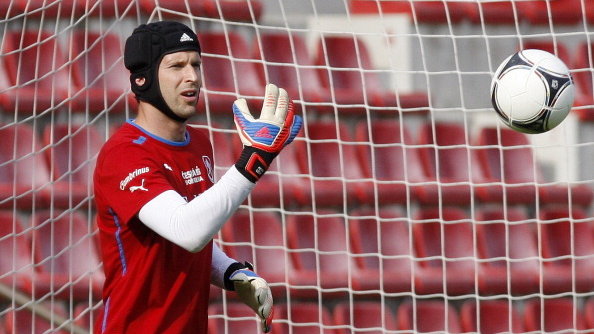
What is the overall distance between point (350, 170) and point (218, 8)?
1172 mm

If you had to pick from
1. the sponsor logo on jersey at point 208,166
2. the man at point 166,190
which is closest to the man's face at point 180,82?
the man at point 166,190

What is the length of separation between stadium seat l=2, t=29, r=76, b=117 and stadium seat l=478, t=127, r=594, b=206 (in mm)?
2433

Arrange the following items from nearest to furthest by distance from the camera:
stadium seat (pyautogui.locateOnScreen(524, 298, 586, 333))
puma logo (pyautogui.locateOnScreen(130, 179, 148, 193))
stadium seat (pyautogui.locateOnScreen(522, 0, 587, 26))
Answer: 1. puma logo (pyautogui.locateOnScreen(130, 179, 148, 193))
2. stadium seat (pyautogui.locateOnScreen(524, 298, 586, 333))
3. stadium seat (pyautogui.locateOnScreen(522, 0, 587, 26))

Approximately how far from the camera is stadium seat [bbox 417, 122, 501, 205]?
544 centimetres

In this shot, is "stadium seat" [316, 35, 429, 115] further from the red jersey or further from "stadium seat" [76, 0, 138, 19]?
the red jersey

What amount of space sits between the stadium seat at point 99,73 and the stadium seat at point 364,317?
157 cm

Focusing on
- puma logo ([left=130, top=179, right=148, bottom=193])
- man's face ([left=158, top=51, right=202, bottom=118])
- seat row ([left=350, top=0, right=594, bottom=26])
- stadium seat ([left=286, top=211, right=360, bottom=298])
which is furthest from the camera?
seat row ([left=350, top=0, right=594, bottom=26])

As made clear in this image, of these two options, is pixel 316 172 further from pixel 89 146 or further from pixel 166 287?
pixel 166 287

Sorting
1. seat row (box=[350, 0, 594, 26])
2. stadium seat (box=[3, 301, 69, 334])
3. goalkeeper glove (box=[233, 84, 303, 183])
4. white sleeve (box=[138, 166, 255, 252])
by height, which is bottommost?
stadium seat (box=[3, 301, 69, 334])

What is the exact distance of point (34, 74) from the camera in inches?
208

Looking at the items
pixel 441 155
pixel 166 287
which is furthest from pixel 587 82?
pixel 166 287

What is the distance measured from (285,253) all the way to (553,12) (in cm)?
219

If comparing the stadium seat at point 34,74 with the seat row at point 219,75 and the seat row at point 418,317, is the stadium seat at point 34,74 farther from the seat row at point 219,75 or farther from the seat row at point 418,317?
the seat row at point 418,317

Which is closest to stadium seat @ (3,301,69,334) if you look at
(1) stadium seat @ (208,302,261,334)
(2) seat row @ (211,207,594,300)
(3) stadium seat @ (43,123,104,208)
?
(3) stadium seat @ (43,123,104,208)
